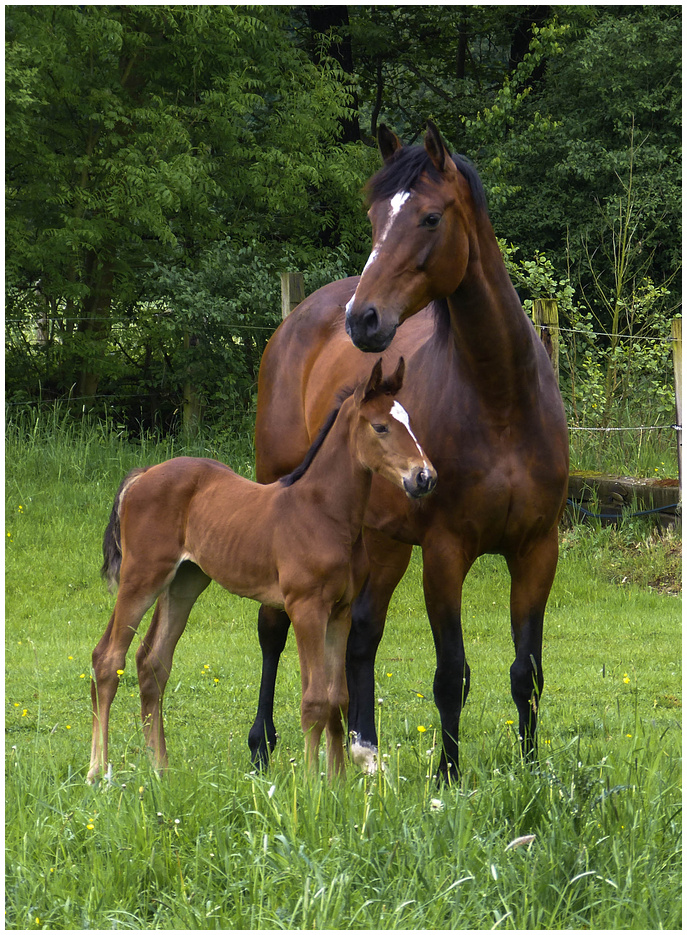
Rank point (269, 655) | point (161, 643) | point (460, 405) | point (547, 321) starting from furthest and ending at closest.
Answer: point (547, 321) → point (269, 655) → point (161, 643) → point (460, 405)

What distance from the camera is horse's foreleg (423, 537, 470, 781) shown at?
14.4 feet

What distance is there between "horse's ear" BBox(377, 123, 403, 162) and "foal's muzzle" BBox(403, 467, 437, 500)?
1.31 meters

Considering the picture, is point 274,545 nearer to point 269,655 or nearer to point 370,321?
point 370,321

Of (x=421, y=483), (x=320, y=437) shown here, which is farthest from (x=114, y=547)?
(x=421, y=483)

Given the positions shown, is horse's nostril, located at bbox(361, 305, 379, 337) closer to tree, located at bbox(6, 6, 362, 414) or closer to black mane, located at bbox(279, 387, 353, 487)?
black mane, located at bbox(279, 387, 353, 487)

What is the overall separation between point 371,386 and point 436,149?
3.04 ft

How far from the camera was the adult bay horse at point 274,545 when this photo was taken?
3875 mm

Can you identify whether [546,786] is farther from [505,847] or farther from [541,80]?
[541,80]

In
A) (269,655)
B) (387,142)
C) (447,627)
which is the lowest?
(269,655)

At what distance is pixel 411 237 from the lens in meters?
3.80

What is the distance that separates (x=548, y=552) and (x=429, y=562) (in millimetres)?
547

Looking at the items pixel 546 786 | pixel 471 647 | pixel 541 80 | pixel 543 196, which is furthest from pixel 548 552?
pixel 541 80

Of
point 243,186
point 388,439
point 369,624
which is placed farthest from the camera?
point 243,186

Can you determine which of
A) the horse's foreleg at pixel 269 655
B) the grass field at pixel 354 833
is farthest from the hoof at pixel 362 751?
the horse's foreleg at pixel 269 655
